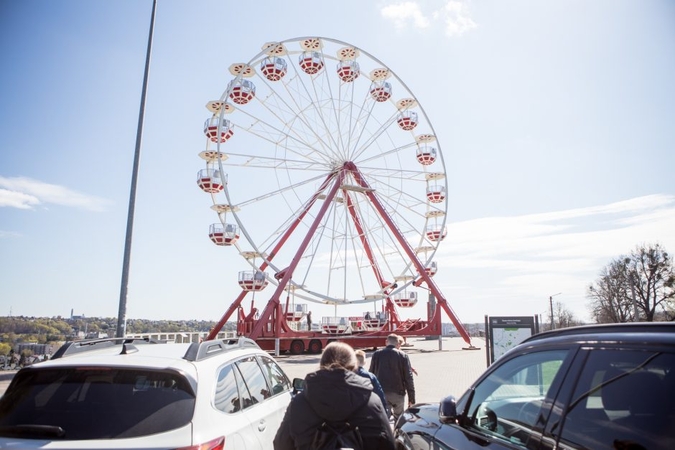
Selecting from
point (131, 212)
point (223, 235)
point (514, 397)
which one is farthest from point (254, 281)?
point (514, 397)

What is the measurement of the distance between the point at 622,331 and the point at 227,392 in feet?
8.36

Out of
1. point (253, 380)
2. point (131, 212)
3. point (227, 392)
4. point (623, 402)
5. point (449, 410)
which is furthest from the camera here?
point (131, 212)

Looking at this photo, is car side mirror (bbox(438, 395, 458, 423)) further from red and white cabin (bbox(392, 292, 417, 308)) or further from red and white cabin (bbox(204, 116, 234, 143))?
red and white cabin (bbox(392, 292, 417, 308))

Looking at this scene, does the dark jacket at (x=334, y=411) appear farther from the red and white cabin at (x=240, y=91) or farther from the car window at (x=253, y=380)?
the red and white cabin at (x=240, y=91)

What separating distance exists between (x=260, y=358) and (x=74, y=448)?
2.22 meters

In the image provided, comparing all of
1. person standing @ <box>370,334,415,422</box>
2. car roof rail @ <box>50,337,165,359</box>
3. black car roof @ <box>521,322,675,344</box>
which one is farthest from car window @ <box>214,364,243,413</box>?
person standing @ <box>370,334,415,422</box>

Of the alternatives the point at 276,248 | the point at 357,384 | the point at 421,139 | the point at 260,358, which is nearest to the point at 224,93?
the point at 276,248

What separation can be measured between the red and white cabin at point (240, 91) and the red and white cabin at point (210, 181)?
404 cm

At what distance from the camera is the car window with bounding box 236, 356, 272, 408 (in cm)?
406

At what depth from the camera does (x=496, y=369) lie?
3182 millimetres

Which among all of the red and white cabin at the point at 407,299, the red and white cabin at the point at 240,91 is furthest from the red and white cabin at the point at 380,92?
the red and white cabin at the point at 407,299

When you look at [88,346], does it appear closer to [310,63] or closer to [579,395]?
[579,395]

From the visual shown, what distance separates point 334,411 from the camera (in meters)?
3.05

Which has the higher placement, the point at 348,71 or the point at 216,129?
the point at 348,71
